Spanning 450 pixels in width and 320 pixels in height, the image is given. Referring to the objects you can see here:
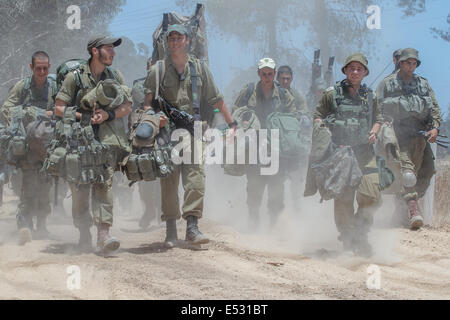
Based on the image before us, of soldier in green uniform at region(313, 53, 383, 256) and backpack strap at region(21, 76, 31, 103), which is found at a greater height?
backpack strap at region(21, 76, 31, 103)

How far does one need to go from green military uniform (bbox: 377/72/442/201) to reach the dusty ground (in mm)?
902

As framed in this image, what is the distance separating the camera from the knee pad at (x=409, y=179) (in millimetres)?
9242

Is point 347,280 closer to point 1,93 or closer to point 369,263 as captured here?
point 369,263

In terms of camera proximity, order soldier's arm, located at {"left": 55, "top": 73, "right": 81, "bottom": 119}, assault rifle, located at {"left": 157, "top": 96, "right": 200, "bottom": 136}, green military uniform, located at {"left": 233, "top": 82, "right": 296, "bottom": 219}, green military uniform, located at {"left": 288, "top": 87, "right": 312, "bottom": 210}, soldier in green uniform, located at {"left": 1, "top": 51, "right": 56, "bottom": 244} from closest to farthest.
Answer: soldier's arm, located at {"left": 55, "top": 73, "right": 81, "bottom": 119}
assault rifle, located at {"left": 157, "top": 96, "right": 200, "bottom": 136}
soldier in green uniform, located at {"left": 1, "top": 51, "right": 56, "bottom": 244}
green military uniform, located at {"left": 233, "top": 82, "right": 296, "bottom": 219}
green military uniform, located at {"left": 288, "top": 87, "right": 312, "bottom": 210}

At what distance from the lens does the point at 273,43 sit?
34750 mm

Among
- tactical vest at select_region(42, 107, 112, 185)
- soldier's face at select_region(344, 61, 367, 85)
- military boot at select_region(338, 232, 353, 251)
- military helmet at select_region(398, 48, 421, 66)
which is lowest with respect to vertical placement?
military boot at select_region(338, 232, 353, 251)

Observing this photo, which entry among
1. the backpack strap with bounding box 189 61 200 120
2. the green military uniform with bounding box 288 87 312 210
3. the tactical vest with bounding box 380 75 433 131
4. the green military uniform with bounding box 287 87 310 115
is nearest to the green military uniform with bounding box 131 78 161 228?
the green military uniform with bounding box 288 87 312 210

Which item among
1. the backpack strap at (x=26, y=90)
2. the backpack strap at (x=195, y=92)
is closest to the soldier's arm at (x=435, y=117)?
the backpack strap at (x=195, y=92)

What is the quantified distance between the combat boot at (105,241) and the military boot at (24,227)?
1.39 meters

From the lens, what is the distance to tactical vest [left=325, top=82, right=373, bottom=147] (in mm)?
7469

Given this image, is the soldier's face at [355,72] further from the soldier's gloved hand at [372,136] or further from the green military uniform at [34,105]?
the green military uniform at [34,105]

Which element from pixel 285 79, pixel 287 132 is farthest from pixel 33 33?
pixel 287 132

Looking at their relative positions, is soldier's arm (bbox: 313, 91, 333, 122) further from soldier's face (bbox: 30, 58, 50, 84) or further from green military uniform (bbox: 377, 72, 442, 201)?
soldier's face (bbox: 30, 58, 50, 84)
